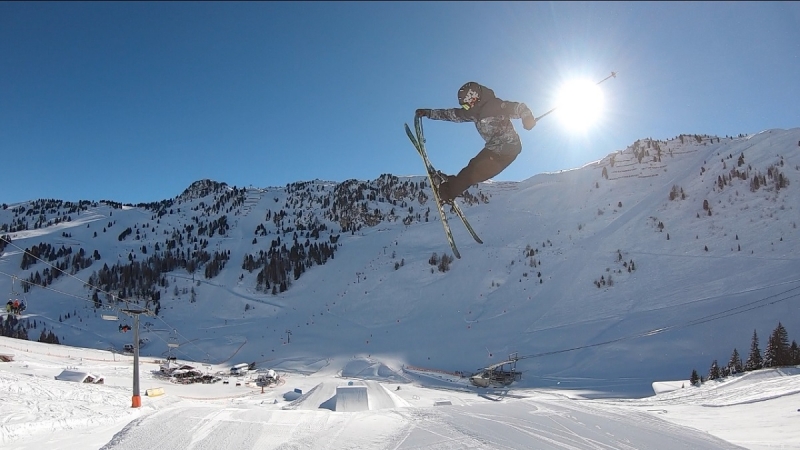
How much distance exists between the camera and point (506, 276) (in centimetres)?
4722

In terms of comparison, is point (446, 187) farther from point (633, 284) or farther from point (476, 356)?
point (633, 284)

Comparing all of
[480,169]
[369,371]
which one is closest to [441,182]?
[480,169]

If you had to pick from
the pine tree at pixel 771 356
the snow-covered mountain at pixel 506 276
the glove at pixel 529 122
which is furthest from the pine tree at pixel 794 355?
the glove at pixel 529 122

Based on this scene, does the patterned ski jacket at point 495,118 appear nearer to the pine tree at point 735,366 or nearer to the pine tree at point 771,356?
the pine tree at point 735,366

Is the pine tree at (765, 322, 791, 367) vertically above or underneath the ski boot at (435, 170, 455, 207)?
underneath

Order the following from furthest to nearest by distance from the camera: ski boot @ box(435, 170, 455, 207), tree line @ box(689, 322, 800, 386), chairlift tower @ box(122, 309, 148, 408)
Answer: tree line @ box(689, 322, 800, 386)
chairlift tower @ box(122, 309, 148, 408)
ski boot @ box(435, 170, 455, 207)

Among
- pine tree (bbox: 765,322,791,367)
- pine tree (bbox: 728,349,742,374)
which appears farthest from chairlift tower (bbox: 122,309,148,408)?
pine tree (bbox: 765,322,791,367)

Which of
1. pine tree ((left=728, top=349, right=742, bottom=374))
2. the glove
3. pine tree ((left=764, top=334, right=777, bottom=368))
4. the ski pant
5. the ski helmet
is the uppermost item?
the ski helmet

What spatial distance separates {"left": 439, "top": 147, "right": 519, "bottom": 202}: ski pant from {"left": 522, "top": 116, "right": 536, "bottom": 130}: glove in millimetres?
491

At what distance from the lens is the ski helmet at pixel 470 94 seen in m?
6.62

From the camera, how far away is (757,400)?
41.0ft

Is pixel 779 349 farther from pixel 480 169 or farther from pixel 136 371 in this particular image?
pixel 136 371

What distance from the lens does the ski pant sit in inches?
275

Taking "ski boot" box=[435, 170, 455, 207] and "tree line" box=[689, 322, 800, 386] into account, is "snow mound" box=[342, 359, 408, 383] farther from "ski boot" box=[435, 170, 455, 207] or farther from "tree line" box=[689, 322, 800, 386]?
"ski boot" box=[435, 170, 455, 207]
